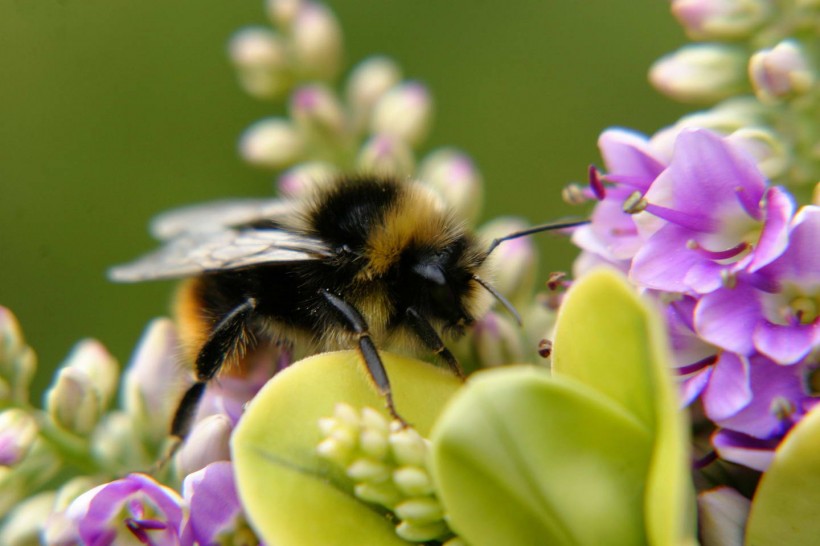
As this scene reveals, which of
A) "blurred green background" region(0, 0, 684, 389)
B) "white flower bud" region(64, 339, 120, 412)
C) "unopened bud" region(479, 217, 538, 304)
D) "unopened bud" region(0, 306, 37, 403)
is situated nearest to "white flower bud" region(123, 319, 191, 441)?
"white flower bud" region(64, 339, 120, 412)

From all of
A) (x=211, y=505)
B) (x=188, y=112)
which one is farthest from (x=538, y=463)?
(x=188, y=112)

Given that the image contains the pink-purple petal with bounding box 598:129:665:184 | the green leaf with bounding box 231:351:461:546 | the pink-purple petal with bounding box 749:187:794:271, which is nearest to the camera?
the green leaf with bounding box 231:351:461:546

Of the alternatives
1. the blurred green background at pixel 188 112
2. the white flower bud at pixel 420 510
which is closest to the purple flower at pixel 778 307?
the white flower bud at pixel 420 510

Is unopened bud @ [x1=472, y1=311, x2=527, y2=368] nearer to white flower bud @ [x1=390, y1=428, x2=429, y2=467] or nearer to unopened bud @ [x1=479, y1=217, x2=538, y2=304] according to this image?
unopened bud @ [x1=479, y1=217, x2=538, y2=304]

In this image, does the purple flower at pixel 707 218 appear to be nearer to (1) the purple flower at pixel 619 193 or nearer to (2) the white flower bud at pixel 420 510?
(1) the purple flower at pixel 619 193

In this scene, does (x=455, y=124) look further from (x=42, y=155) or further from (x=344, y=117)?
(x=344, y=117)
